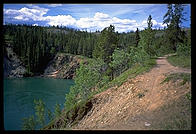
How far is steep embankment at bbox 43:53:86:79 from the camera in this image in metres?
80.6

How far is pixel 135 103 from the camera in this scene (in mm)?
12312

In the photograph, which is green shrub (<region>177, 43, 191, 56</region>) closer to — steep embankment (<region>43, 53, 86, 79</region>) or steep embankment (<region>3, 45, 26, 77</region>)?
steep embankment (<region>43, 53, 86, 79</region>)

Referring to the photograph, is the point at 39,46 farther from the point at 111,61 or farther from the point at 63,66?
the point at 111,61

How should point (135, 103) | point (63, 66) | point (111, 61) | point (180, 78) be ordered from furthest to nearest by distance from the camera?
point (63, 66), point (111, 61), point (180, 78), point (135, 103)

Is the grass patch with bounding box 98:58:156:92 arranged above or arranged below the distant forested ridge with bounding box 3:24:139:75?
below

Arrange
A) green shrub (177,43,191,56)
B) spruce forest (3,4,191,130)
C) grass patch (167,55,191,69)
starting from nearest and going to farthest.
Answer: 1. grass patch (167,55,191,69)
2. spruce forest (3,4,191,130)
3. green shrub (177,43,191,56)

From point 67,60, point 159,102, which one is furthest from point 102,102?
point 67,60

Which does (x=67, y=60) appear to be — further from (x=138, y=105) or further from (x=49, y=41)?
(x=138, y=105)

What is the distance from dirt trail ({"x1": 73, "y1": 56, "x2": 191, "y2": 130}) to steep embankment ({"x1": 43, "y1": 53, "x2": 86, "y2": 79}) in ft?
213

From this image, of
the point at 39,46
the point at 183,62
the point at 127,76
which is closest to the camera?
the point at 127,76

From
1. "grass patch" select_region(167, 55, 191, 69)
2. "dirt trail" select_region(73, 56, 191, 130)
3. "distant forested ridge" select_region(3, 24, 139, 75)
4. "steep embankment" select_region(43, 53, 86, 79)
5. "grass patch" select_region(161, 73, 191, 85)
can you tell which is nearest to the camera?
"dirt trail" select_region(73, 56, 191, 130)

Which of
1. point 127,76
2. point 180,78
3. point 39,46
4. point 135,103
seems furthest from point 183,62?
point 39,46

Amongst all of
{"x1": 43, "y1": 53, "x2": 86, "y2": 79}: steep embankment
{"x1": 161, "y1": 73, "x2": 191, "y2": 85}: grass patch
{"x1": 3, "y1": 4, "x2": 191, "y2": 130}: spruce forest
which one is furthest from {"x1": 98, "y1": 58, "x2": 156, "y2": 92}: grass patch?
{"x1": 43, "y1": 53, "x2": 86, "y2": 79}: steep embankment

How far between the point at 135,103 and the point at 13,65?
264ft
